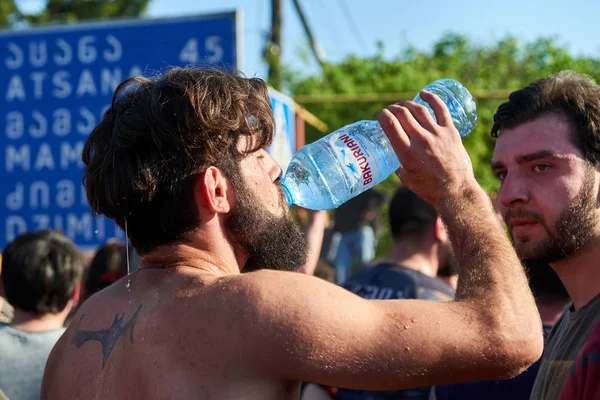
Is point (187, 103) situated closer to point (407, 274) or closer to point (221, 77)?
point (221, 77)

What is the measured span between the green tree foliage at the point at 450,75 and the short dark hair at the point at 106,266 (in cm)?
540

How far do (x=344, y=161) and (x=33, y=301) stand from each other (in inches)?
75.6

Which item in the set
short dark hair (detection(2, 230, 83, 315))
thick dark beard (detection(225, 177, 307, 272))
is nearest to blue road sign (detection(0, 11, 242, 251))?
short dark hair (detection(2, 230, 83, 315))

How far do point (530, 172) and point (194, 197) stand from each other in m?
1.44

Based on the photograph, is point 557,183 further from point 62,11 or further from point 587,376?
point 62,11

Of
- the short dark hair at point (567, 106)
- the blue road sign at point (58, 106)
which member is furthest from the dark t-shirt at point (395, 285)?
the blue road sign at point (58, 106)

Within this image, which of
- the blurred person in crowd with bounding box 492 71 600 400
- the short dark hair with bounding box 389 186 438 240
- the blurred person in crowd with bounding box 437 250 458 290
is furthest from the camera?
the blurred person in crowd with bounding box 437 250 458 290

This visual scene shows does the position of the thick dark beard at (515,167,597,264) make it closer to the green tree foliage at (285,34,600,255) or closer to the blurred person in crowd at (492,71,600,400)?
the blurred person in crowd at (492,71,600,400)

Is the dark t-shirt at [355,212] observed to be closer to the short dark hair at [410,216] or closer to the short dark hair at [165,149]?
the short dark hair at [410,216]

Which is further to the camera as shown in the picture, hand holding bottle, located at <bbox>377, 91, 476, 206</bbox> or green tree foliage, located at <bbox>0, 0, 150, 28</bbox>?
green tree foliage, located at <bbox>0, 0, 150, 28</bbox>

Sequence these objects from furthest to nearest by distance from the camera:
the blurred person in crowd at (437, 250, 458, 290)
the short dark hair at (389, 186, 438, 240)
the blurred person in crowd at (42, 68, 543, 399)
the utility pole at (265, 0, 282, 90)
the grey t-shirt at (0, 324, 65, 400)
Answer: the utility pole at (265, 0, 282, 90) < the blurred person in crowd at (437, 250, 458, 290) < the short dark hair at (389, 186, 438, 240) < the grey t-shirt at (0, 324, 65, 400) < the blurred person in crowd at (42, 68, 543, 399)

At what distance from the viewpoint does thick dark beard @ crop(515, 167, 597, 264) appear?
2.88 m

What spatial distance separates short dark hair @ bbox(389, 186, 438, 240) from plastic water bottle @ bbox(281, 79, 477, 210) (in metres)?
1.30

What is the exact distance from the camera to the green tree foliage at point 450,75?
15.5 meters
